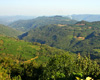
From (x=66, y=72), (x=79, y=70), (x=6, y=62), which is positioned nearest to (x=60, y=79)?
(x=66, y=72)

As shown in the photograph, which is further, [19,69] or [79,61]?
[19,69]

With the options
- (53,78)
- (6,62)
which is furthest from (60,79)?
(6,62)

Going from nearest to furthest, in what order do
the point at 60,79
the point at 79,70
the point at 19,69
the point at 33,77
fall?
the point at 60,79
the point at 79,70
the point at 33,77
the point at 19,69

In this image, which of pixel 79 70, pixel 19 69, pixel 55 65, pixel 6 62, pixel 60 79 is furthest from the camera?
pixel 6 62

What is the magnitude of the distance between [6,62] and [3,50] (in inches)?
4882

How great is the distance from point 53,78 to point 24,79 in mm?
23383

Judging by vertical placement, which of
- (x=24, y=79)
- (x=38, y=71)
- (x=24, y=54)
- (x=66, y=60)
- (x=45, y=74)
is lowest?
(x=24, y=54)

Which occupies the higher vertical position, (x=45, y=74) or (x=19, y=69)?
(x=45, y=74)

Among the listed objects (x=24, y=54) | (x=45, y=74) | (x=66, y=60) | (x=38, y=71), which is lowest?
(x=24, y=54)

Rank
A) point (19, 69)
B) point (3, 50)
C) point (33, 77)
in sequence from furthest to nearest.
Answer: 1. point (3, 50)
2. point (19, 69)
3. point (33, 77)

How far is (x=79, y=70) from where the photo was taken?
42969mm

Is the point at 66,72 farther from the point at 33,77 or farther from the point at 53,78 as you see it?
the point at 33,77

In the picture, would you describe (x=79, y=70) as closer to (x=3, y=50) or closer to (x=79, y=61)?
(x=79, y=61)

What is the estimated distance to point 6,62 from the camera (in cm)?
7288
